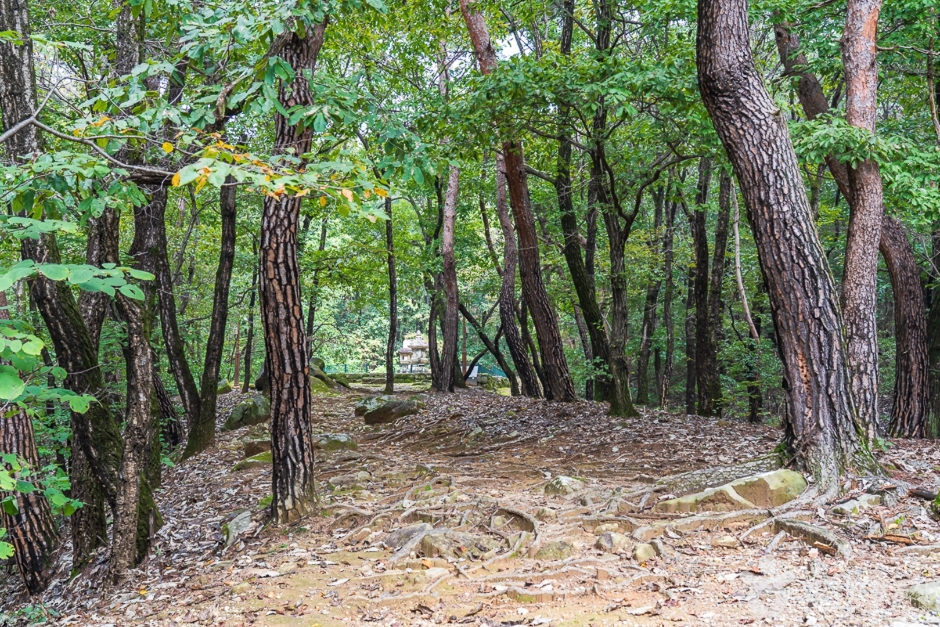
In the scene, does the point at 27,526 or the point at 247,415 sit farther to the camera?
the point at 247,415

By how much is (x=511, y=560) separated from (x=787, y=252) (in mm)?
3094

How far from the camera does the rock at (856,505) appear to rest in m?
3.95

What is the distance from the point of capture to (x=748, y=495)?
4285 mm

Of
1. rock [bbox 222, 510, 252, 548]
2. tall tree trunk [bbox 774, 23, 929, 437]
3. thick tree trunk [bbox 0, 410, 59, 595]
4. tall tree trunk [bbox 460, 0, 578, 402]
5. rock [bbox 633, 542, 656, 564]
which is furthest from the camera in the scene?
tall tree trunk [bbox 460, 0, 578, 402]

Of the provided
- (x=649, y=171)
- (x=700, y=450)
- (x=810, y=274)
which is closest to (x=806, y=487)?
(x=810, y=274)

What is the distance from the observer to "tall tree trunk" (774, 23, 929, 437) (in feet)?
27.0

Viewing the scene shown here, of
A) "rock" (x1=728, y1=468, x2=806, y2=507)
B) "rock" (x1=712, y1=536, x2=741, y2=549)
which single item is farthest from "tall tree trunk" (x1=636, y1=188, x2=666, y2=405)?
"rock" (x1=712, y1=536, x2=741, y2=549)

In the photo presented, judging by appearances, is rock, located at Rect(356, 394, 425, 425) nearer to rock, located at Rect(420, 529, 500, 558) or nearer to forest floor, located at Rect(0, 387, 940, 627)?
forest floor, located at Rect(0, 387, 940, 627)

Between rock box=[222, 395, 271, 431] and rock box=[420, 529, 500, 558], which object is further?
rock box=[222, 395, 271, 431]

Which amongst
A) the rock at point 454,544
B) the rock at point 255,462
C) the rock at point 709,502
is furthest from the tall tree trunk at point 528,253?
the rock at point 454,544

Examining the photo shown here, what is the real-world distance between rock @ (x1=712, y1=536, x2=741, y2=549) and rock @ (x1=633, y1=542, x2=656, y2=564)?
0.44 meters

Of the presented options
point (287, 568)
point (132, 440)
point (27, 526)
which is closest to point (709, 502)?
point (287, 568)

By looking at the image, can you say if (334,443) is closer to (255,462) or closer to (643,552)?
(255,462)

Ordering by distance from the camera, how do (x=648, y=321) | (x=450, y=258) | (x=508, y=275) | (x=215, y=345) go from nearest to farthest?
(x=215, y=345) < (x=508, y=275) < (x=450, y=258) < (x=648, y=321)
